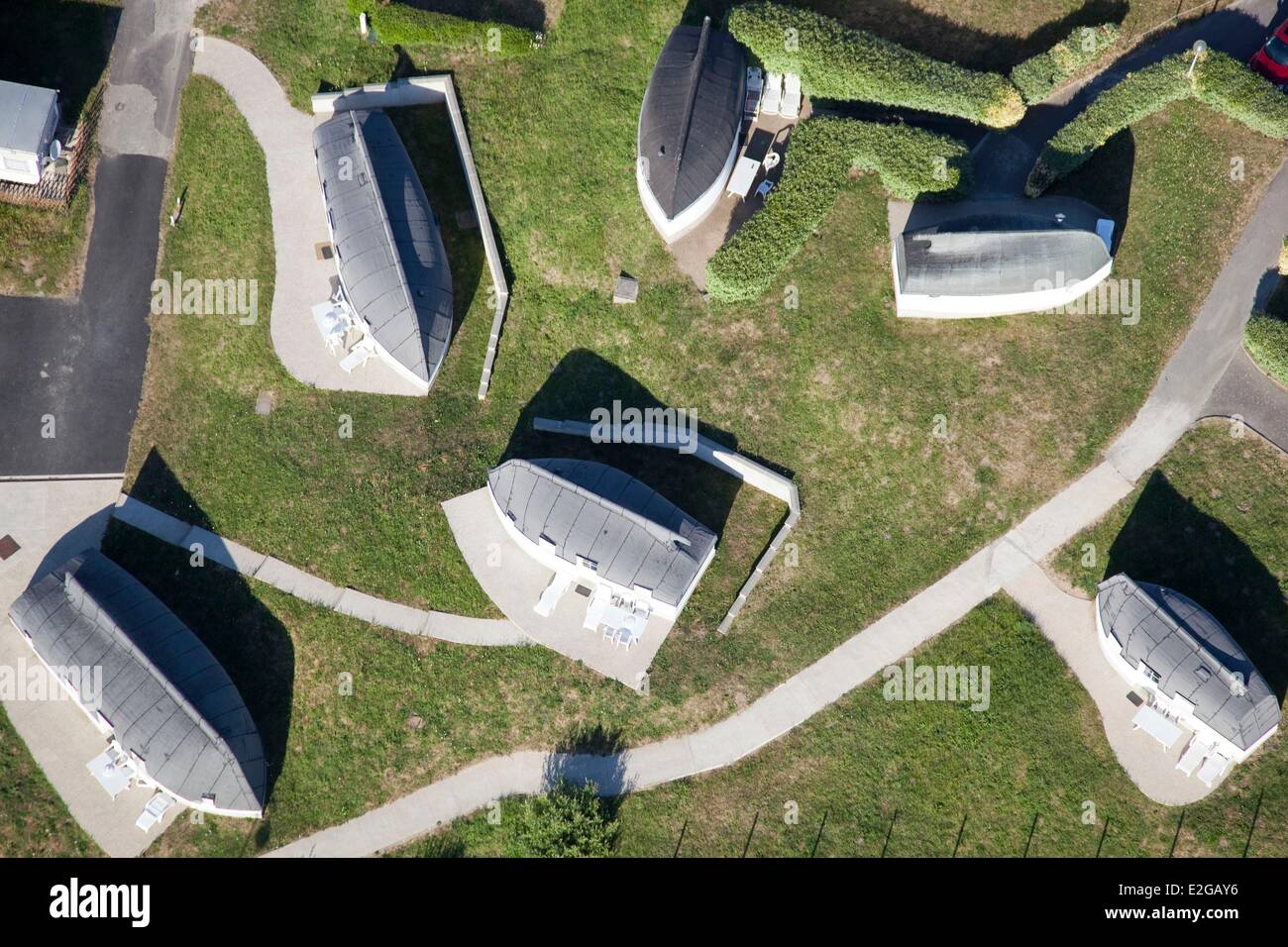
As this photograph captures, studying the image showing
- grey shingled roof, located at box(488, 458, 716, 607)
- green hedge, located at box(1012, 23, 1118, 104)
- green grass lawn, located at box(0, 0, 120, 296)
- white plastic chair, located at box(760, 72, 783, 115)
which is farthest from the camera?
green grass lawn, located at box(0, 0, 120, 296)

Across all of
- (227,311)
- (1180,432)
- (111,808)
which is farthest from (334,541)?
(1180,432)

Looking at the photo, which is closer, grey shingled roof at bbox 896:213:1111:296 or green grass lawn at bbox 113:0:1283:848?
grey shingled roof at bbox 896:213:1111:296

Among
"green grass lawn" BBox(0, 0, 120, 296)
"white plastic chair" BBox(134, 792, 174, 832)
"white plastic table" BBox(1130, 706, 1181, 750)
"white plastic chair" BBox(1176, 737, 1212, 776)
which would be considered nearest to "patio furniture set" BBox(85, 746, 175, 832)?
"white plastic chair" BBox(134, 792, 174, 832)

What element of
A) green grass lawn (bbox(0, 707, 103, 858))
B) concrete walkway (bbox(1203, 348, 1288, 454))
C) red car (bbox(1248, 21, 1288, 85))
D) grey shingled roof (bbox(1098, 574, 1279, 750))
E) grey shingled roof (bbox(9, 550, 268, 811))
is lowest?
green grass lawn (bbox(0, 707, 103, 858))

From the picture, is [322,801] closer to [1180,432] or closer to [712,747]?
[712,747]

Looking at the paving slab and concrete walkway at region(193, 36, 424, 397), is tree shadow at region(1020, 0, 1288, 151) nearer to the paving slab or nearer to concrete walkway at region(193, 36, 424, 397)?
the paving slab

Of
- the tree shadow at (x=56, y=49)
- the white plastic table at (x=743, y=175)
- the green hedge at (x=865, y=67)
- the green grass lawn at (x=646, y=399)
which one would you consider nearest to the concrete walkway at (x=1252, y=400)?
the green grass lawn at (x=646, y=399)
